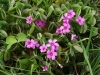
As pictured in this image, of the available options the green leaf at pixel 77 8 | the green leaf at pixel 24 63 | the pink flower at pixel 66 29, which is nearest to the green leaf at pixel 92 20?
the green leaf at pixel 77 8

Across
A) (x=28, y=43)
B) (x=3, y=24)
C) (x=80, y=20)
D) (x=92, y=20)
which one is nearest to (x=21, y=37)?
(x=28, y=43)

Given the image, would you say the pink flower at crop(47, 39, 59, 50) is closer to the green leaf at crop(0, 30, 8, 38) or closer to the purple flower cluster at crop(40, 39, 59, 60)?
the purple flower cluster at crop(40, 39, 59, 60)

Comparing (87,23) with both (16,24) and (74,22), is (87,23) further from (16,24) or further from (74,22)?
(16,24)

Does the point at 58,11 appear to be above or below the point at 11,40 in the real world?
above

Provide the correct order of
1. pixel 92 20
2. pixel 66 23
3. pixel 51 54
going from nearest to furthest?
pixel 51 54 → pixel 66 23 → pixel 92 20

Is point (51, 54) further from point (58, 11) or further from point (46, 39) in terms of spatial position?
point (58, 11)

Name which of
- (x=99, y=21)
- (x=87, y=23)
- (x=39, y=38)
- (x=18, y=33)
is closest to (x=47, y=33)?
(x=39, y=38)
